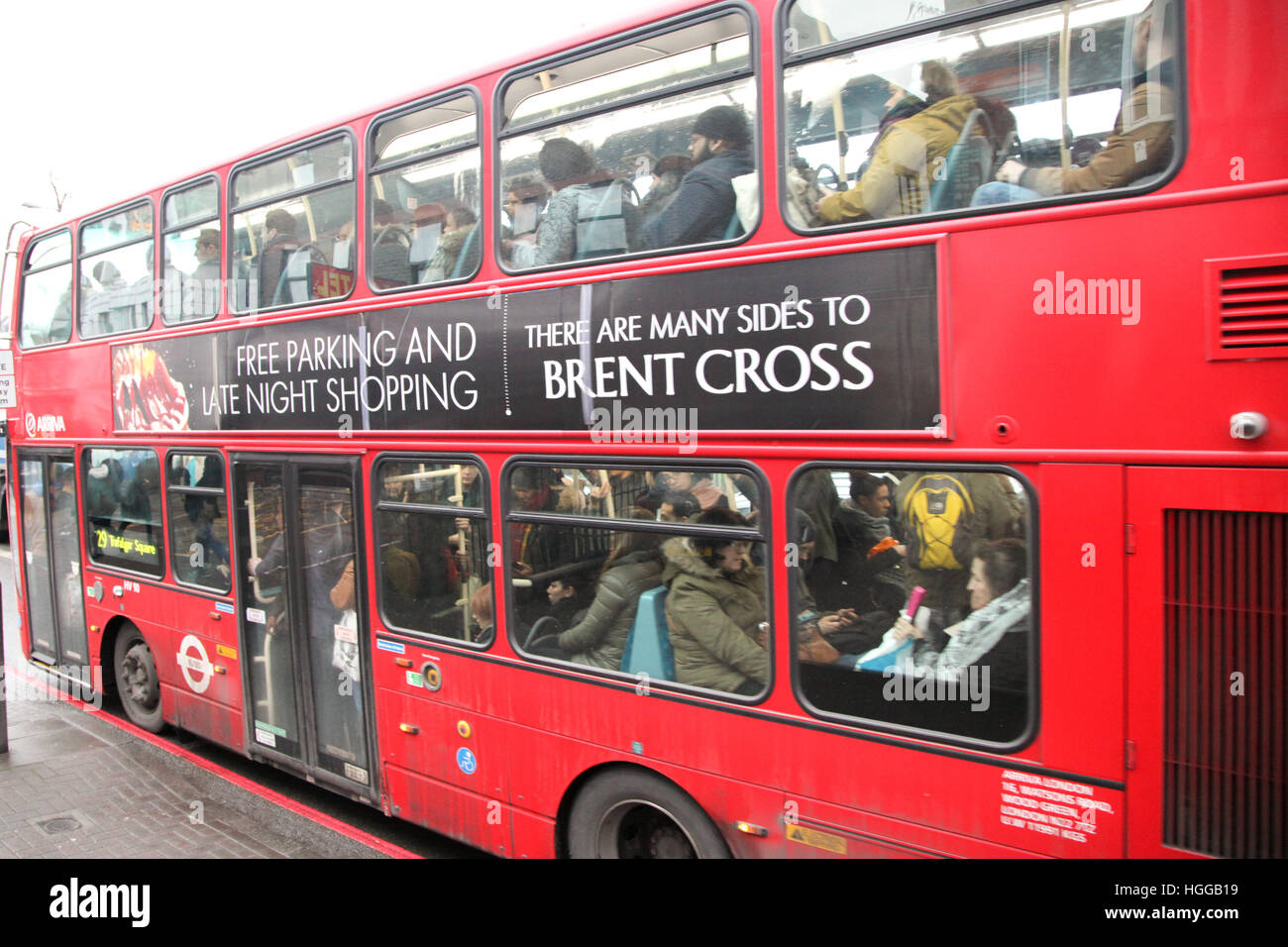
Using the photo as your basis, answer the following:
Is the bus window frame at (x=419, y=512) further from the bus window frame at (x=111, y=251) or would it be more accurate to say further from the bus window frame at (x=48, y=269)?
the bus window frame at (x=48, y=269)

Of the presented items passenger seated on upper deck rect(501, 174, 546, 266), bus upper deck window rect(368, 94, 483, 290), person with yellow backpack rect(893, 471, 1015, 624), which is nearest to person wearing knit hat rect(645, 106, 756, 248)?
passenger seated on upper deck rect(501, 174, 546, 266)

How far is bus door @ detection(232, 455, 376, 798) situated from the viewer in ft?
18.2

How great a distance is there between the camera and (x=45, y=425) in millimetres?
8516

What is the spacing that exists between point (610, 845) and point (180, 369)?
478 centimetres

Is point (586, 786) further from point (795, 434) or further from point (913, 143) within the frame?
point (913, 143)

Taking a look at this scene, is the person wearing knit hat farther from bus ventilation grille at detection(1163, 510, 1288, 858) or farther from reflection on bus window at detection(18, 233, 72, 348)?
reflection on bus window at detection(18, 233, 72, 348)

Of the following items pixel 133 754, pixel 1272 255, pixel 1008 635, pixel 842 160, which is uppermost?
pixel 842 160

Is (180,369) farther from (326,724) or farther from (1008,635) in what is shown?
(1008,635)

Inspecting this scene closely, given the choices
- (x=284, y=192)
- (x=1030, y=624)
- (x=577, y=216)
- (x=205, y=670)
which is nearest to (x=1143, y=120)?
(x=1030, y=624)

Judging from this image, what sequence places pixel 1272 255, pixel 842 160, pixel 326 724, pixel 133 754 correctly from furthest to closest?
1. pixel 133 754
2. pixel 326 724
3. pixel 842 160
4. pixel 1272 255

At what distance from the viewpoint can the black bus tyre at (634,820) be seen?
4.06 metres

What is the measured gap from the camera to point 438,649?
5.02m

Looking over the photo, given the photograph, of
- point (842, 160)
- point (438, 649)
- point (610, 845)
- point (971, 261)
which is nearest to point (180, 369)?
point (438, 649)

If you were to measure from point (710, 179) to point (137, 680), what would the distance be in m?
6.88
